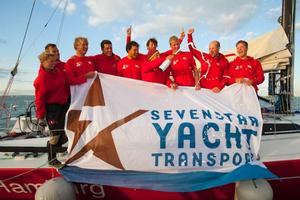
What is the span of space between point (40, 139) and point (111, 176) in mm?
2097

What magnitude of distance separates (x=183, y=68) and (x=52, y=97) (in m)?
2.32

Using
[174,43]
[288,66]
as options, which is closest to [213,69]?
[174,43]

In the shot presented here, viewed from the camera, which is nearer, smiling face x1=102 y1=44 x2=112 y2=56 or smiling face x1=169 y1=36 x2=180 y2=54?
smiling face x1=169 y1=36 x2=180 y2=54

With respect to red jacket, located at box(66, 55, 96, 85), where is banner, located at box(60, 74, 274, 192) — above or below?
below

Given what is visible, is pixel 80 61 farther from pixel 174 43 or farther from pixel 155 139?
pixel 155 139

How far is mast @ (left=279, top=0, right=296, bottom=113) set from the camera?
8.28 m

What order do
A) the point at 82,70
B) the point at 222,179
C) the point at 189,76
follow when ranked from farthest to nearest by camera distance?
the point at 189,76, the point at 82,70, the point at 222,179

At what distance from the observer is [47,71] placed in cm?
459

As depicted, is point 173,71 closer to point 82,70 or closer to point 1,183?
point 82,70

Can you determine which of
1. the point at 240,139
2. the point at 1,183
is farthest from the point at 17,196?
the point at 240,139

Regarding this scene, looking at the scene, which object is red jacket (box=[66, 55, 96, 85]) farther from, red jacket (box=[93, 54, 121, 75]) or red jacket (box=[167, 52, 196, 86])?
red jacket (box=[167, 52, 196, 86])

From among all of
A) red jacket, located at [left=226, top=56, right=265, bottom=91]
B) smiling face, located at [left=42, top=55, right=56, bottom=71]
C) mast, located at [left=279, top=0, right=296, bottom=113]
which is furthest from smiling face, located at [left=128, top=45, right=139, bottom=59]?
mast, located at [left=279, top=0, right=296, bottom=113]

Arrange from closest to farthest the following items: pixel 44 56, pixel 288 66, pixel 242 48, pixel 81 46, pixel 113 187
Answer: pixel 44 56 → pixel 113 187 → pixel 81 46 → pixel 242 48 → pixel 288 66

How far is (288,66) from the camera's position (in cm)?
827
